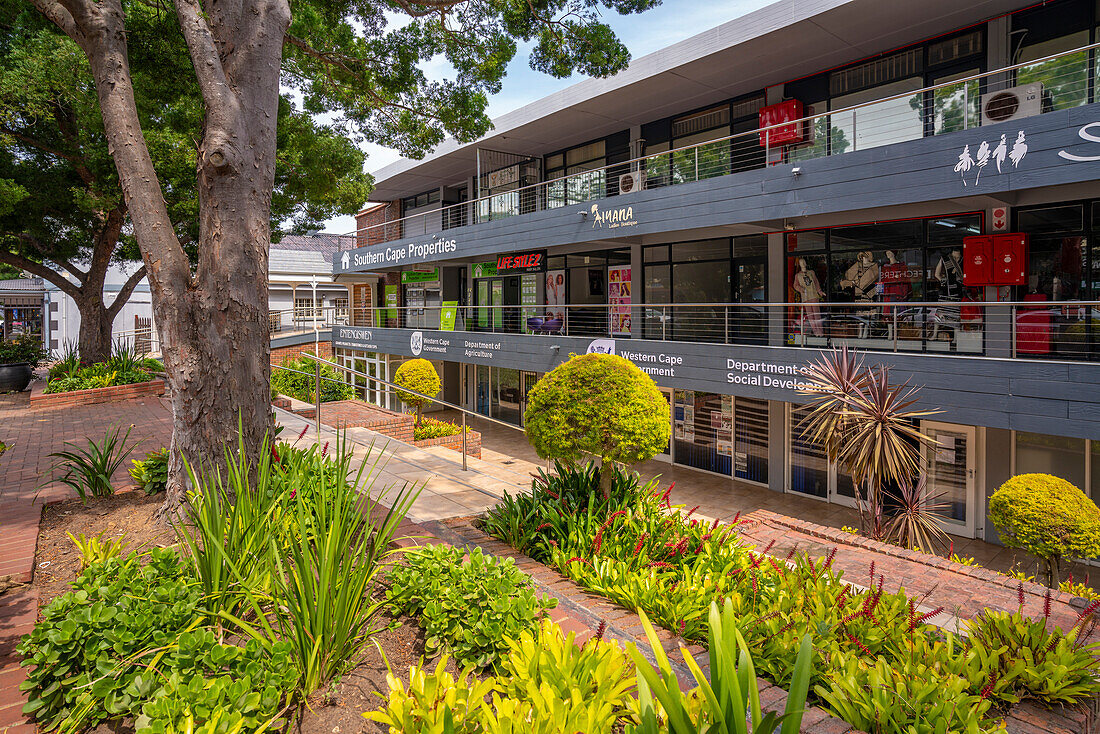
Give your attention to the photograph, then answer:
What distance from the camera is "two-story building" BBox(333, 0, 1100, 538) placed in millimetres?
8875

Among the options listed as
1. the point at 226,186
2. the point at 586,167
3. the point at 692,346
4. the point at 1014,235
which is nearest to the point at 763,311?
the point at 692,346

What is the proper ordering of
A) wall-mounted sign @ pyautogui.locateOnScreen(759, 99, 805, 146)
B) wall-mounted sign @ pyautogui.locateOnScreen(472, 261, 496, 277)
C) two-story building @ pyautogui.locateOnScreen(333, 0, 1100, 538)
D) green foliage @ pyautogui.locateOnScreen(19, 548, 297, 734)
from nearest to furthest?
1. green foliage @ pyautogui.locateOnScreen(19, 548, 297, 734)
2. two-story building @ pyautogui.locateOnScreen(333, 0, 1100, 538)
3. wall-mounted sign @ pyautogui.locateOnScreen(759, 99, 805, 146)
4. wall-mounted sign @ pyautogui.locateOnScreen(472, 261, 496, 277)

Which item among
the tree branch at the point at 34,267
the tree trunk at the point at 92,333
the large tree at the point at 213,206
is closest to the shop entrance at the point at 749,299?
the large tree at the point at 213,206

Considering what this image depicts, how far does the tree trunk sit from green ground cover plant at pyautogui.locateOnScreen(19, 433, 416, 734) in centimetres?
1616

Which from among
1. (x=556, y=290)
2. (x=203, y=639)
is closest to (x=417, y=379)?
(x=556, y=290)

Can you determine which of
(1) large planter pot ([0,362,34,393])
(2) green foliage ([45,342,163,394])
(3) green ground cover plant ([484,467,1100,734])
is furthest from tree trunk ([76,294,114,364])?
(3) green ground cover plant ([484,467,1100,734])

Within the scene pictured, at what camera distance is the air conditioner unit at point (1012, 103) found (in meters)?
8.90

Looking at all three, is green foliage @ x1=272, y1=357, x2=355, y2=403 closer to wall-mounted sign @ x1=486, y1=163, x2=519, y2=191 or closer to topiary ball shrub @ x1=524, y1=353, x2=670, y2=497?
wall-mounted sign @ x1=486, y1=163, x2=519, y2=191

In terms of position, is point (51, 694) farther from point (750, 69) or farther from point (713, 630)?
point (750, 69)

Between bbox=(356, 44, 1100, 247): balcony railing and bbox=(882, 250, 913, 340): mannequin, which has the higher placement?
bbox=(356, 44, 1100, 247): balcony railing

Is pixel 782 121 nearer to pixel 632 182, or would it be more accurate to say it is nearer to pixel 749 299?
pixel 632 182

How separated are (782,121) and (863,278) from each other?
3914mm

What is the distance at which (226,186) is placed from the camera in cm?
489

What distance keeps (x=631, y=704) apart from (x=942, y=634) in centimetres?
332
